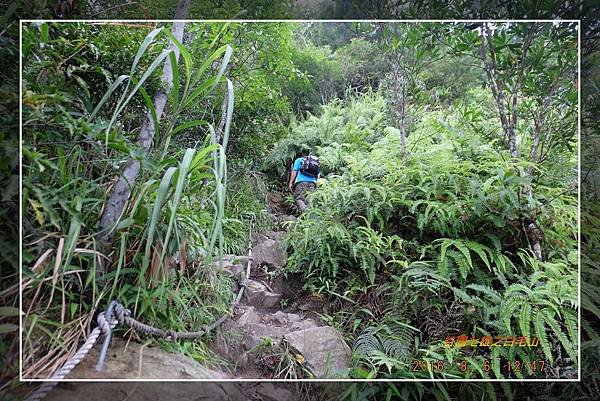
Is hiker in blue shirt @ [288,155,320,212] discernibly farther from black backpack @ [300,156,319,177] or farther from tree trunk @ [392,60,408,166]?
tree trunk @ [392,60,408,166]

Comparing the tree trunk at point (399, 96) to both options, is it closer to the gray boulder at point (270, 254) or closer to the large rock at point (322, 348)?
the gray boulder at point (270, 254)

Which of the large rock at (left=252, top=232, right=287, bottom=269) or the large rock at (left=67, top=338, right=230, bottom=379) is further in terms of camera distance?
the large rock at (left=252, top=232, right=287, bottom=269)

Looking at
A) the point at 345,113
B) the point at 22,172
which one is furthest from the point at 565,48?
the point at 22,172

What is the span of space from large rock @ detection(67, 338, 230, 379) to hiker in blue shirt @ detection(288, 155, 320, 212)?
427 millimetres

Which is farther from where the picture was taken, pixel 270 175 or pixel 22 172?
pixel 270 175

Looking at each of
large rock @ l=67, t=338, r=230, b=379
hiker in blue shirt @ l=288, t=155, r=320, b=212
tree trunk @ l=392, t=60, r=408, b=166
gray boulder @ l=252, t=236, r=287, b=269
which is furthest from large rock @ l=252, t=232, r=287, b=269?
tree trunk @ l=392, t=60, r=408, b=166

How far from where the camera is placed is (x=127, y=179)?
846 millimetres

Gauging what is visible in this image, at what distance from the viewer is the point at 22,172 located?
0.79 m

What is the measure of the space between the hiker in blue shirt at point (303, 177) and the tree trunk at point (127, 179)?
1.12 feet

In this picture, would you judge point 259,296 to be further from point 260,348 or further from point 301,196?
point 301,196

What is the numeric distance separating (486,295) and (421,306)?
0.15 m

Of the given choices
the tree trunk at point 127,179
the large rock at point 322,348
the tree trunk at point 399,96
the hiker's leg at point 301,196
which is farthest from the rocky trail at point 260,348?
the tree trunk at point 399,96

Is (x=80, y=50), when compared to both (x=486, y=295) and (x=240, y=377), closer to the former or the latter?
(x=240, y=377)

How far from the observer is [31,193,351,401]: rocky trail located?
809 millimetres
